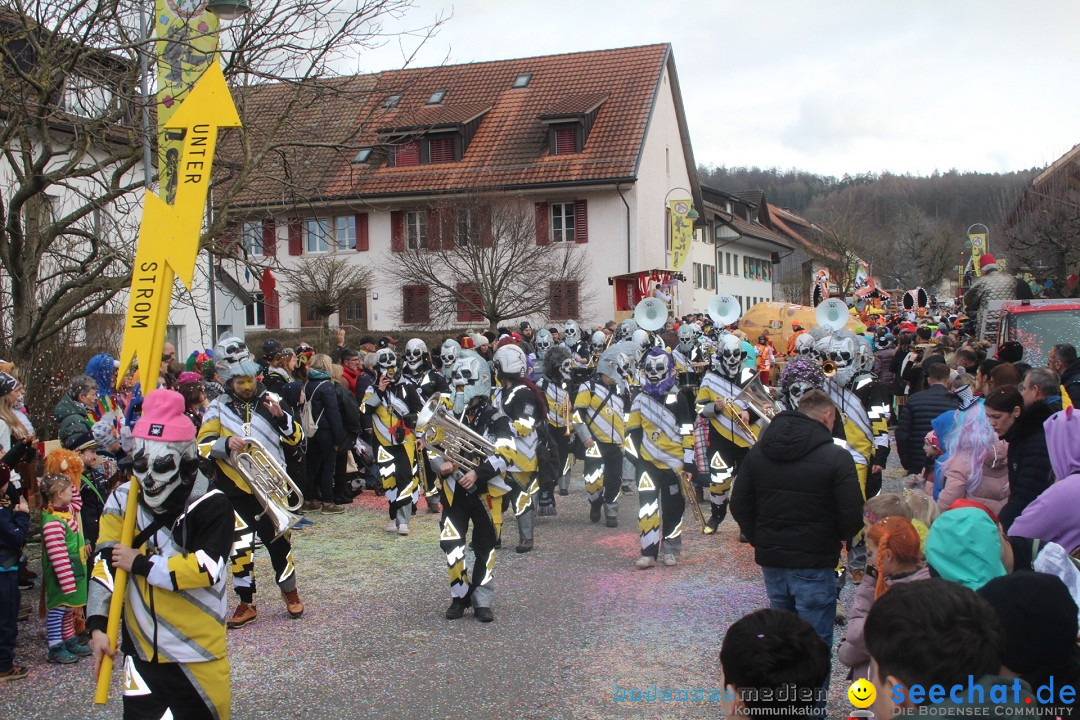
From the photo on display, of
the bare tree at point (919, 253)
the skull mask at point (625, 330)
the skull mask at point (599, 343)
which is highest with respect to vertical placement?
the bare tree at point (919, 253)

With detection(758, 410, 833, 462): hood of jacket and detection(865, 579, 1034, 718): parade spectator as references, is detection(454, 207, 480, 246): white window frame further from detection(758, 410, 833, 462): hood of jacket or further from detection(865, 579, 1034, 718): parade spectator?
detection(865, 579, 1034, 718): parade spectator

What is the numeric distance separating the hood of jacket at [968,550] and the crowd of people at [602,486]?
0.03 ft

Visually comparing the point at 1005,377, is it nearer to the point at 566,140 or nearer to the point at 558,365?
the point at 558,365

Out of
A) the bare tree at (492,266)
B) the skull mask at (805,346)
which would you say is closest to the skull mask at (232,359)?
the skull mask at (805,346)

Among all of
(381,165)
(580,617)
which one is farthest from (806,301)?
(580,617)

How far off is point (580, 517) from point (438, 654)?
523cm

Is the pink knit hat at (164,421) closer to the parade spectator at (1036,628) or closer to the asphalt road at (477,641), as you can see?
the asphalt road at (477,641)

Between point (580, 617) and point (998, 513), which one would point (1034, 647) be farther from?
point (580, 617)

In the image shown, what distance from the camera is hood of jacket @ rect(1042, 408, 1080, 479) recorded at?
5355 mm

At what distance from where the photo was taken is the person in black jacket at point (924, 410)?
9.39 m

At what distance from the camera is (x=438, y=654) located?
6777 millimetres

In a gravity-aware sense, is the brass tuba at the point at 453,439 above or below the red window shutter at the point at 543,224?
below

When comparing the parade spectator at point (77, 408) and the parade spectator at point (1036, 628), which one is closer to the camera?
the parade spectator at point (1036, 628)

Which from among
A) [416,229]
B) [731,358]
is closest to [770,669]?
[731,358]
